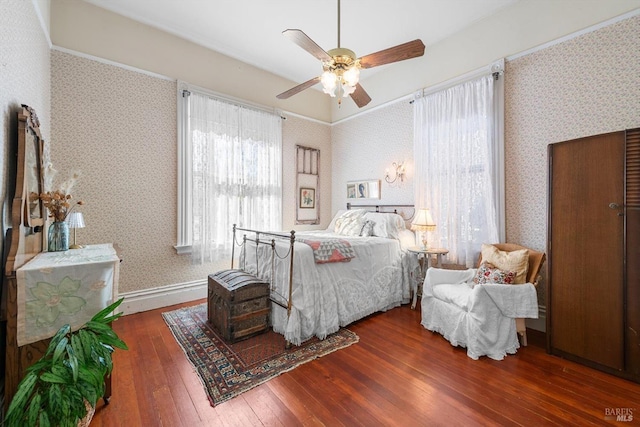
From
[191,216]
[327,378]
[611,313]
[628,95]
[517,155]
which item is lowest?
[327,378]

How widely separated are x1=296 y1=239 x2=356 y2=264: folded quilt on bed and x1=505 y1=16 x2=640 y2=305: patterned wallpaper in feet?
6.14

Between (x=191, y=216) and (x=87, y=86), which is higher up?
(x=87, y=86)

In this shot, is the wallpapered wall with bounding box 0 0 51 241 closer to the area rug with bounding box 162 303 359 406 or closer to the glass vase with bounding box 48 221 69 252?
the glass vase with bounding box 48 221 69 252

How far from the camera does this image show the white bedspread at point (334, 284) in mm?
2520

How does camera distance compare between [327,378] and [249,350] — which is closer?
[327,378]

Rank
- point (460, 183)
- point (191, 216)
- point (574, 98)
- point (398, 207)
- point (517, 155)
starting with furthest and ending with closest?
point (398, 207) → point (191, 216) → point (460, 183) → point (517, 155) → point (574, 98)

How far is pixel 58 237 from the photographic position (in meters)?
2.07

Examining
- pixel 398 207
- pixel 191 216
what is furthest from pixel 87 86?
pixel 398 207

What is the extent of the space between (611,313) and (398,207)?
2516 mm

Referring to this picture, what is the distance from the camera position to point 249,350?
240cm

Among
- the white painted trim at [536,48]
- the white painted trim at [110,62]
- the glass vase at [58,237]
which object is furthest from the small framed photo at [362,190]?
the glass vase at [58,237]

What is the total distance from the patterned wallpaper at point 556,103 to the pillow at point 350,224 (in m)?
1.80

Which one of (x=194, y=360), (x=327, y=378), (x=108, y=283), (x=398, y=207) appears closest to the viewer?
(x=108, y=283)

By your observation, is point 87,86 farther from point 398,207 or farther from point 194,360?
point 398,207
